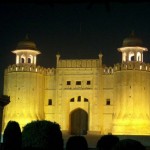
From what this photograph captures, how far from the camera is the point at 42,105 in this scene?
30641 millimetres

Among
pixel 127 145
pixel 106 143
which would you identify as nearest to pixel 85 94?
pixel 106 143

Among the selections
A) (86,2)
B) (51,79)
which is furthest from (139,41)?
(86,2)

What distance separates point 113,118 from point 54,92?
5.05 metres

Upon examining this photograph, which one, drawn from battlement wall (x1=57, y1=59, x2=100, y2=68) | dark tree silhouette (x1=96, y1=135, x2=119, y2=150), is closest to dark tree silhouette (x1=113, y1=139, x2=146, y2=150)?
dark tree silhouette (x1=96, y1=135, x2=119, y2=150)

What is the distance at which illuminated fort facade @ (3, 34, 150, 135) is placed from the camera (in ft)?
93.3

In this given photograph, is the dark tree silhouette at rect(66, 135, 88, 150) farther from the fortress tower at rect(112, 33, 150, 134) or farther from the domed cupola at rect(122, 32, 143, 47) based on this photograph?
the domed cupola at rect(122, 32, 143, 47)

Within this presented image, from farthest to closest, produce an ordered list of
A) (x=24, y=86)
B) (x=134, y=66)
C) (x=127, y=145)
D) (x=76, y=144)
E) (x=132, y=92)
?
1. (x=24, y=86)
2. (x=134, y=66)
3. (x=132, y=92)
4. (x=76, y=144)
5. (x=127, y=145)

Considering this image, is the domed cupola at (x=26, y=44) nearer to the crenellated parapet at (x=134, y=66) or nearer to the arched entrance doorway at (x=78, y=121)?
the arched entrance doorway at (x=78, y=121)

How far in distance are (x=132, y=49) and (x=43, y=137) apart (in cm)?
2028

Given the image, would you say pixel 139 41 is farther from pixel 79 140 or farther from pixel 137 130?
pixel 79 140

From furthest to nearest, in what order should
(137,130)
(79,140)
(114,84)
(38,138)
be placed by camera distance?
1. (114,84)
2. (137,130)
3. (79,140)
4. (38,138)

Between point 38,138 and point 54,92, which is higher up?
point 54,92

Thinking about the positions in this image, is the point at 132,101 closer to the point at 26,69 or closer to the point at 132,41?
the point at 132,41

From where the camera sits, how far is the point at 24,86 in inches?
1168
